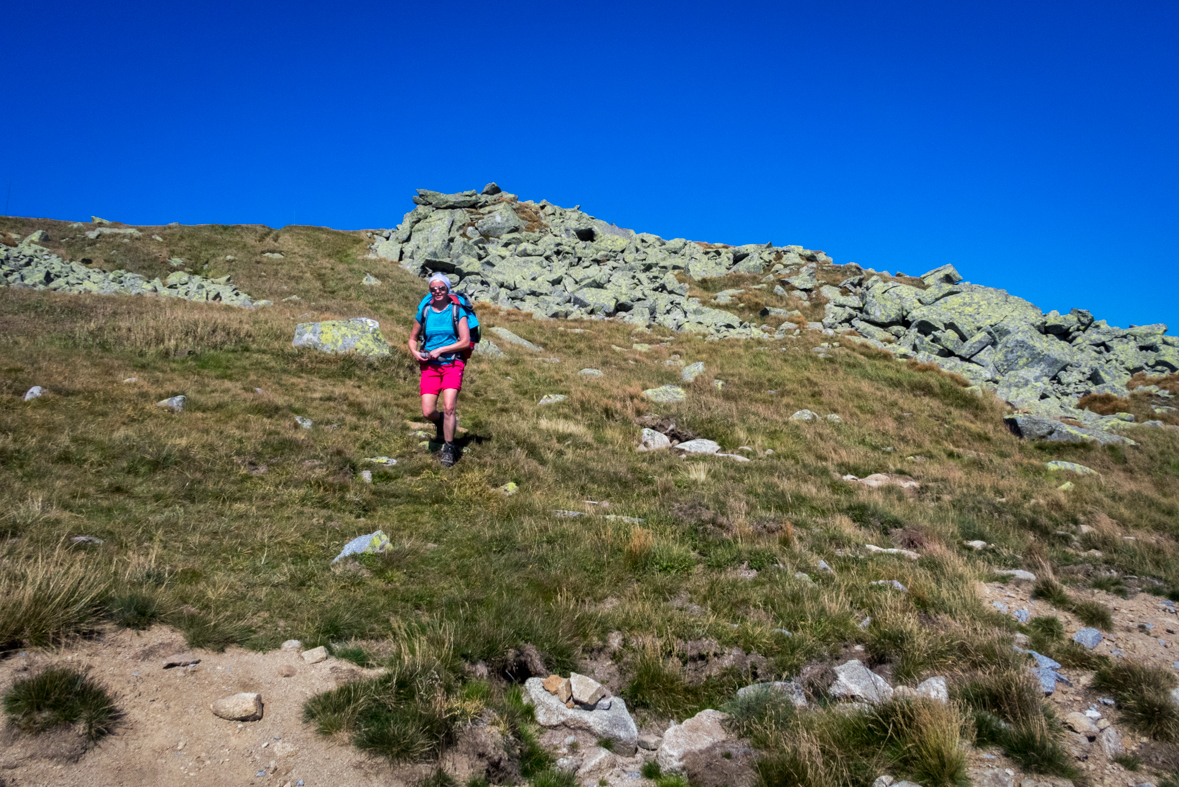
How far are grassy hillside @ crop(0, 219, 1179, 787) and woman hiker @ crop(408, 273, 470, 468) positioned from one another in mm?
674

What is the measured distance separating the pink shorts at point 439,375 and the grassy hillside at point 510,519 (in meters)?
1.05

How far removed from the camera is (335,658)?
14.8 ft

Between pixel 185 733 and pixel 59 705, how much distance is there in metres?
0.66

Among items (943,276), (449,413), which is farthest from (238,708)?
(943,276)

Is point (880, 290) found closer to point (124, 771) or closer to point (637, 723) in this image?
point (637, 723)

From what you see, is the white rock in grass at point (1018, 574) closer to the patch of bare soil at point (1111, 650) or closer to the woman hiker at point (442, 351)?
the patch of bare soil at point (1111, 650)

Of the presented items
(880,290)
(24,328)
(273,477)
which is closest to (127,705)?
(273,477)

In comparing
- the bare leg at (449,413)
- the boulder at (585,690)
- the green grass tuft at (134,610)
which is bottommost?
the boulder at (585,690)

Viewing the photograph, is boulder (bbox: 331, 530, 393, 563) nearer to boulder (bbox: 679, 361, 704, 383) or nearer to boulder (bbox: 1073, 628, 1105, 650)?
boulder (bbox: 1073, 628, 1105, 650)

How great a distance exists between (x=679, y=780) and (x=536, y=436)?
7990mm

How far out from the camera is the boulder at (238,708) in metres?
3.74

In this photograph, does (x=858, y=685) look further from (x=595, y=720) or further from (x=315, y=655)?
(x=315, y=655)

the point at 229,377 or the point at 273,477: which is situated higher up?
the point at 229,377

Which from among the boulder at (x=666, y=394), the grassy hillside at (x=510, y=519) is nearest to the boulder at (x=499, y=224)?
the grassy hillside at (x=510, y=519)
